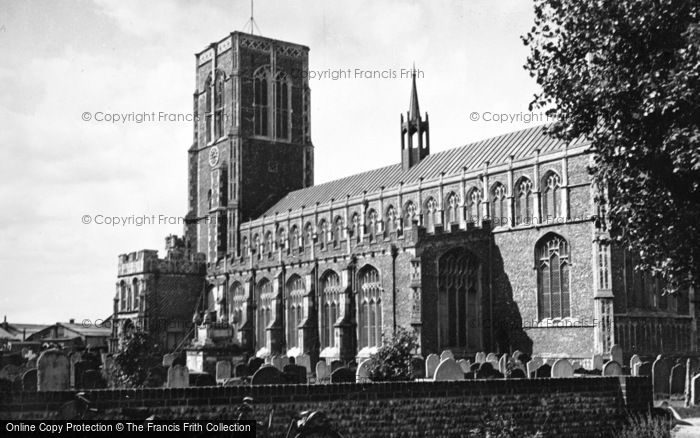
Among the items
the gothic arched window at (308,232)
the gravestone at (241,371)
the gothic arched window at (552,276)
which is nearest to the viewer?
the gravestone at (241,371)

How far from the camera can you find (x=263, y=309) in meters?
50.4

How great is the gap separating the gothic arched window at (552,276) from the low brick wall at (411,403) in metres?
17.1

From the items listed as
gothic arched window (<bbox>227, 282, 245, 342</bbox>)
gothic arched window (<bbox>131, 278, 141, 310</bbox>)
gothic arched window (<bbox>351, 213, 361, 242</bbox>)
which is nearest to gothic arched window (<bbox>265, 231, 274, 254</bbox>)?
gothic arched window (<bbox>227, 282, 245, 342</bbox>)

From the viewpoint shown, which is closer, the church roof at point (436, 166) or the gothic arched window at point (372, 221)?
the church roof at point (436, 166)

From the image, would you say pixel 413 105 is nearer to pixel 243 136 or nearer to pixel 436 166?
pixel 436 166

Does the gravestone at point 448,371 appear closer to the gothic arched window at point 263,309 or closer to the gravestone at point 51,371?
the gravestone at point 51,371

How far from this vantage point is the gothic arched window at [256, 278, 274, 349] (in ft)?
164

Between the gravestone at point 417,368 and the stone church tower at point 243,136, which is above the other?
the stone church tower at point 243,136

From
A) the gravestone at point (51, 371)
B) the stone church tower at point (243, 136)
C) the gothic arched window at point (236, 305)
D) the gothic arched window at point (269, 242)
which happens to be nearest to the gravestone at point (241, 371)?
the gravestone at point (51, 371)

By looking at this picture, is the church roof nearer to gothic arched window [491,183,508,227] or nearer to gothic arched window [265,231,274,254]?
gothic arched window [491,183,508,227]

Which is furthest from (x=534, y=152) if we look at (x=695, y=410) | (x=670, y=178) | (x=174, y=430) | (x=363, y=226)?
(x=174, y=430)

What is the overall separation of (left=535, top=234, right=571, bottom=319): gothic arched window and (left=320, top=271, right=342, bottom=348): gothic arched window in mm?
10902

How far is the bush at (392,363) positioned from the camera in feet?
71.4

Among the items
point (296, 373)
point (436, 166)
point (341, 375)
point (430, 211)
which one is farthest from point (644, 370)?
point (436, 166)
